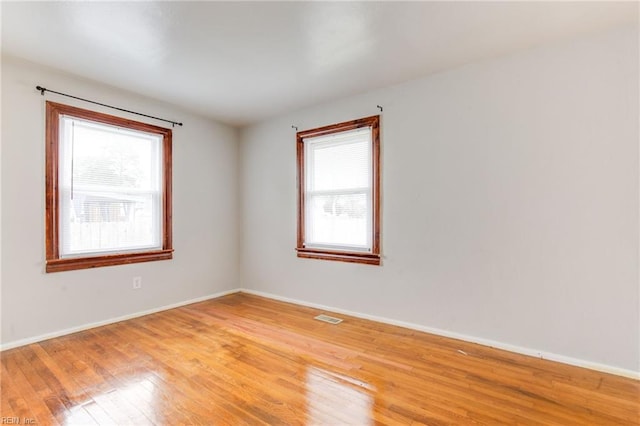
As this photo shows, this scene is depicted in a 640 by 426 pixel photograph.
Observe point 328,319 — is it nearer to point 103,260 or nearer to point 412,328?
point 412,328

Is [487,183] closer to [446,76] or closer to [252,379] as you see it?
[446,76]

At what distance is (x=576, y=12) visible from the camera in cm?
212

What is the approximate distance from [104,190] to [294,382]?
9.11ft

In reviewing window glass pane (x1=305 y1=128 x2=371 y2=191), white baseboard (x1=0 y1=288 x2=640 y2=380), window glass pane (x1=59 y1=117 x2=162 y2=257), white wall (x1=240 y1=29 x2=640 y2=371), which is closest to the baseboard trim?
white baseboard (x1=0 y1=288 x2=640 y2=380)

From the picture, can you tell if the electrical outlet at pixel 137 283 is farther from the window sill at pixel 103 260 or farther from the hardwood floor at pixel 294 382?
the hardwood floor at pixel 294 382

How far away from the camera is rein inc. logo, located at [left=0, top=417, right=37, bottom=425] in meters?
1.69

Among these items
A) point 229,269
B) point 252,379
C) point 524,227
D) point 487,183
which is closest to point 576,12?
point 487,183

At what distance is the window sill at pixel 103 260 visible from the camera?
2.95 meters

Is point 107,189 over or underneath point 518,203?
over

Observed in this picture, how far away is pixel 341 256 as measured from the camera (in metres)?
3.68

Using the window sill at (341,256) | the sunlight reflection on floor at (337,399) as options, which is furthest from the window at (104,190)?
the sunlight reflection on floor at (337,399)

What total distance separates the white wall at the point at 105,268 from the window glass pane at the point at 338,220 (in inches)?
55.2

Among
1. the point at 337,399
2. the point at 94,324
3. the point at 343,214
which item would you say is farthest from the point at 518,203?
the point at 94,324

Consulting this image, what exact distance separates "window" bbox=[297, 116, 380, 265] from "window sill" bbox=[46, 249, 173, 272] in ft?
5.57
